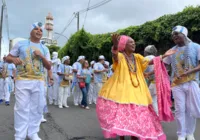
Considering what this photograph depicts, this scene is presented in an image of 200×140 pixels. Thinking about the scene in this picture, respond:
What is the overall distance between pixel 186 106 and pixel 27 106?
2.94m

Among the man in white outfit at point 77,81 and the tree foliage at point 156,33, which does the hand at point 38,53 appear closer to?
the man in white outfit at point 77,81

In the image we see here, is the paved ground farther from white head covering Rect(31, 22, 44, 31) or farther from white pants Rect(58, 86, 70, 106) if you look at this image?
white pants Rect(58, 86, 70, 106)

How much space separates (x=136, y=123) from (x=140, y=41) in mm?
9949

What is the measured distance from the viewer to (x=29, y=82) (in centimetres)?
464


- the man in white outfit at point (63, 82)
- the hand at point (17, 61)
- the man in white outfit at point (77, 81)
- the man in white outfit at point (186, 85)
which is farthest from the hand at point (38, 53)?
the man in white outfit at point (77, 81)

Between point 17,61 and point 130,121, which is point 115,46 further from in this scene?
point 17,61

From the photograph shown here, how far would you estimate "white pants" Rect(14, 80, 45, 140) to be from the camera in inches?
180

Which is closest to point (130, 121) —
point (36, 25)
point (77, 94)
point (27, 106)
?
point (27, 106)

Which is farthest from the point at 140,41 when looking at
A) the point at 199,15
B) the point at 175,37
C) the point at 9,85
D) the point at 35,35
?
the point at 35,35

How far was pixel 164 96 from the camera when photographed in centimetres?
502

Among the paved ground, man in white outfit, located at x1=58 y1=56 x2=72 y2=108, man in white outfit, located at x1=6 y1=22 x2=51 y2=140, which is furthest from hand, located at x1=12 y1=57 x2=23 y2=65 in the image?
man in white outfit, located at x1=58 y1=56 x2=72 y2=108

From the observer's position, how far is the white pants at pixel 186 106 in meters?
5.04

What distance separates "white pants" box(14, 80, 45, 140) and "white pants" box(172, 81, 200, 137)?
8.31 ft

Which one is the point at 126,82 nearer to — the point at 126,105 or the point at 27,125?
the point at 126,105
